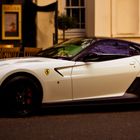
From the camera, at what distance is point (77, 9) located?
1964cm

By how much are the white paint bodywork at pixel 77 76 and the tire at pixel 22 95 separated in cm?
13

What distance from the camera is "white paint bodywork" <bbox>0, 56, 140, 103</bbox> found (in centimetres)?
1009

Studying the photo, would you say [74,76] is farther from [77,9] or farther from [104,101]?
[77,9]

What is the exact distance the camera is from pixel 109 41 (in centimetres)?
1093

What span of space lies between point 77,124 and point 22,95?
1.24 meters

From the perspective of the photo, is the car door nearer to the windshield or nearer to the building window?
the windshield

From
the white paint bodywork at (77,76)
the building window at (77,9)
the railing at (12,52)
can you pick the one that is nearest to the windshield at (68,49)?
the white paint bodywork at (77,76)

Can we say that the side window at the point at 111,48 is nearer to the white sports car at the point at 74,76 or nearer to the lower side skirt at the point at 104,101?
the white sports car at the point at 74,76

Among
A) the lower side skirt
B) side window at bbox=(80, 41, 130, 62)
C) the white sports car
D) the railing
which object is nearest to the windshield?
the white sports car

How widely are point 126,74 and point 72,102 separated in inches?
45.2

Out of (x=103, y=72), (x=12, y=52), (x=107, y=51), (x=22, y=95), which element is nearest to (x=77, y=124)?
(x=22, y=95)

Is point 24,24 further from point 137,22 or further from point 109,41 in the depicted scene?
point 109,41

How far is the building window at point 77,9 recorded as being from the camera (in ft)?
64.2

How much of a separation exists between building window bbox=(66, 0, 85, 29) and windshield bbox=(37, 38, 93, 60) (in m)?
8.35
